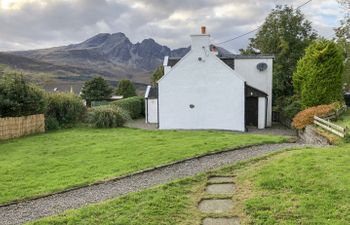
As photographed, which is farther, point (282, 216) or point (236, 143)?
point (236, 143)

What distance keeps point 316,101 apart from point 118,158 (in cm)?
1731

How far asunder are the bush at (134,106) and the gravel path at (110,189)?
24933mm

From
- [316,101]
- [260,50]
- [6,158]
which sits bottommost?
[6,158]

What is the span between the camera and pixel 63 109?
95.1 ft

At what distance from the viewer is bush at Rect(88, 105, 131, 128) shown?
28161 millimetres

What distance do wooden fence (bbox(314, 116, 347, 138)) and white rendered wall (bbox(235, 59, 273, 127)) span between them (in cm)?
1238

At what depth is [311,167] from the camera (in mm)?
10680

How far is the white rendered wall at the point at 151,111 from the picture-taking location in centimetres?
3669

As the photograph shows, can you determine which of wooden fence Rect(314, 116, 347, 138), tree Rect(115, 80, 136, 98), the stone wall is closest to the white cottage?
the stone wall

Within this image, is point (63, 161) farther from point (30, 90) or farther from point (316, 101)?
point (316, 101)

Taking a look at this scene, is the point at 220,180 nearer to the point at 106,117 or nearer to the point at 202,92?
the point at 202,92

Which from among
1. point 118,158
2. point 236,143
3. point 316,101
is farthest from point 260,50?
point 118,158

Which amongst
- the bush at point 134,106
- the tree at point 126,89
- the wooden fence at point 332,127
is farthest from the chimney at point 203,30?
the tree at point 126,89

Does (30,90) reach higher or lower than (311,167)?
higher
